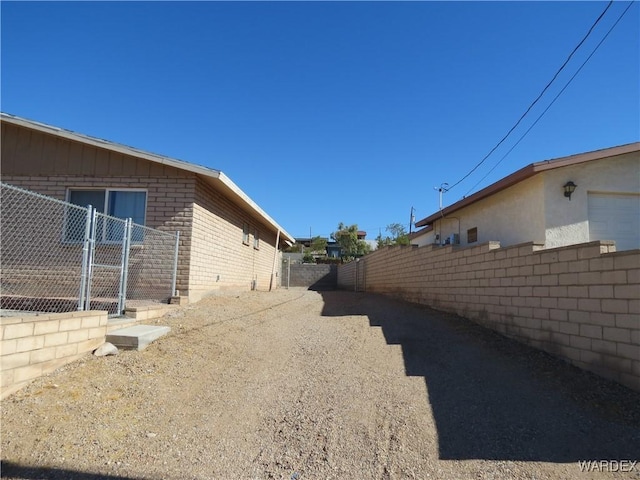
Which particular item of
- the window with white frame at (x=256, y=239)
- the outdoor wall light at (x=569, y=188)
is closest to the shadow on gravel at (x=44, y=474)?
the outdoor wall light at (x=569, y=188)

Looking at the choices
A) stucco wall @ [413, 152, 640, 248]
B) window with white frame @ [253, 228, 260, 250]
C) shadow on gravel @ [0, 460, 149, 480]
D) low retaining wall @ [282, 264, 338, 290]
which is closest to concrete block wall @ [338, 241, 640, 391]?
stucco wall @ [413, 152, 640, 248]

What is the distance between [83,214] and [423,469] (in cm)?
898

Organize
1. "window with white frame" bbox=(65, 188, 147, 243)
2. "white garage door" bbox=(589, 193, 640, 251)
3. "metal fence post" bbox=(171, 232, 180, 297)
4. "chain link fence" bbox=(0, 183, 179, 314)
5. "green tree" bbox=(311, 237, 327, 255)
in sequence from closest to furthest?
"white garage door" bbox=(589, 193, 640, 251) → "metal fence post" bbox=(171, 232, 180, 297) → "chain link fence" bbox=(0, 183, 179, 314) → "window with white frame" bbox=(65, 188, 147, 243) → "green tree" bbox=(311, 237, 327, 255)

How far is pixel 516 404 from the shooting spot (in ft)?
14.5

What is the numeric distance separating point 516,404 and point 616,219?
5.90m

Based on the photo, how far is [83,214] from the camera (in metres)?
9.44

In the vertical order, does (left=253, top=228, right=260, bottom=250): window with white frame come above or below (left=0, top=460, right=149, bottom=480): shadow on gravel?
above

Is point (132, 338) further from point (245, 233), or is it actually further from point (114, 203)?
point (245, 233)

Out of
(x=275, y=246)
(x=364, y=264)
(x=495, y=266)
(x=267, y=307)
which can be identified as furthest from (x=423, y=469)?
(x=275, y=246)

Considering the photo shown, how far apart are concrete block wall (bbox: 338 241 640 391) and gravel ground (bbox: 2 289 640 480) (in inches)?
10.7

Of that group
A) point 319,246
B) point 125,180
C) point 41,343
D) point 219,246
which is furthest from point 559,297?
point 319,246

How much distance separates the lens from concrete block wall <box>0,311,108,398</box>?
3.95 meters

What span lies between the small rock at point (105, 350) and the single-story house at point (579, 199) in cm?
727

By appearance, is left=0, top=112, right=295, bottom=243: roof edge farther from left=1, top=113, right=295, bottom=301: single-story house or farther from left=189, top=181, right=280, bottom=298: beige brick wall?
left=189, top=181, right=280, bottom=298: beige brick wall
